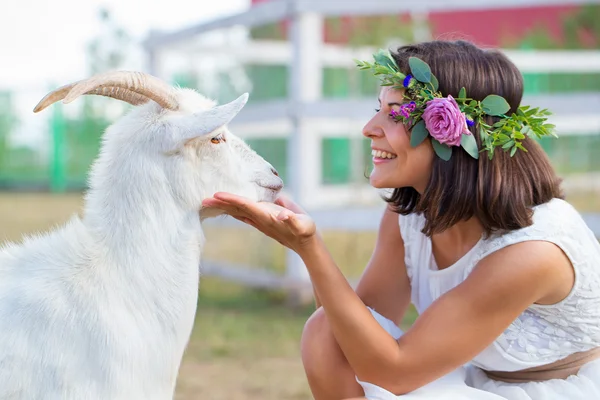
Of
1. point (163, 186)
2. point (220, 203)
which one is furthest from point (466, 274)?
point (163, 186)

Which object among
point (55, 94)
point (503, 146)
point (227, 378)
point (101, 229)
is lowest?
point (227, 378)

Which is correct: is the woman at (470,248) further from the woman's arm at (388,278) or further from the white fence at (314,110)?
the white fence at (314,110)

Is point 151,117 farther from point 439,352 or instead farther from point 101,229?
point 439,352

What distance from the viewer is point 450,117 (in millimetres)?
2275

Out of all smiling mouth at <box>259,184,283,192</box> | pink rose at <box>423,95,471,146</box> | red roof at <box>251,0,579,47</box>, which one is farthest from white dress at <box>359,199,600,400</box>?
red roof at <box>251,0,579,47</box>

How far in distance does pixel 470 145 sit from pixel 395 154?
0.73ft

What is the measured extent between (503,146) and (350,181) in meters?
4.36

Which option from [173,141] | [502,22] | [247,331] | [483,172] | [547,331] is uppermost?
[502,22]

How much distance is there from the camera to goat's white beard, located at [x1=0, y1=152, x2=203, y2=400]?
6.65 feet

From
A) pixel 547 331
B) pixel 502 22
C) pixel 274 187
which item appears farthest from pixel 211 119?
pixel 502 22

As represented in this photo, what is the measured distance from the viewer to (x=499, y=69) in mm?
2387

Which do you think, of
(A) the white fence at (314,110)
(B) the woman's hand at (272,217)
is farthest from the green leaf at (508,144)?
(A) the white fence at (314,110)

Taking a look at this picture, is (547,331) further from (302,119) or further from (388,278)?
(302,119)

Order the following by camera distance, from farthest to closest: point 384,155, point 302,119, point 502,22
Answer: point 502,22 < point 302,119 < point 384,155
